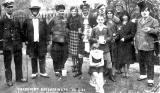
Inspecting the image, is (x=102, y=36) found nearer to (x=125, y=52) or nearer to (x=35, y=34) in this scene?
(x=125, y=52)

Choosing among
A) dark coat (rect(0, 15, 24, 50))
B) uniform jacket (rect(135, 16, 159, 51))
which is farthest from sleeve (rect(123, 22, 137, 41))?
dark coat (rect(0, 15, 24, 50))

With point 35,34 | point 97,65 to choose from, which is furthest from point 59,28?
point 97,65

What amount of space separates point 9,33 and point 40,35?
73 centimetres

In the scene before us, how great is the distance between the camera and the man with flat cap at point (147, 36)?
5.90m

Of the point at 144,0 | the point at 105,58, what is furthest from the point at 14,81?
the point at 144,0

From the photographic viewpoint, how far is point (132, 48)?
6.38 metres

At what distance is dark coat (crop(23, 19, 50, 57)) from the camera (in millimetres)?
6250

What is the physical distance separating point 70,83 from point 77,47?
2.79ft

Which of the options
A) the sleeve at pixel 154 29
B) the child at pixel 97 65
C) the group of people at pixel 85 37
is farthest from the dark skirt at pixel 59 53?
the sleeve at pixel 154 29

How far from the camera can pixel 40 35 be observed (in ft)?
20.7

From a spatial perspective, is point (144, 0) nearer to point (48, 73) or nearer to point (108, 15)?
point (108, 15)

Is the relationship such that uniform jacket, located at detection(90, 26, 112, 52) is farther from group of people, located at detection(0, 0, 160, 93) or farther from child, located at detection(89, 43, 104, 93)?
child, located at detection(89, 43, 104, 93)

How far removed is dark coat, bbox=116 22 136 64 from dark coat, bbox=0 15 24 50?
228 centimetres

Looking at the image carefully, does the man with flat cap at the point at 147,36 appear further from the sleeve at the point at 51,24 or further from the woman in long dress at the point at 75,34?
the sleeve at the point at 51,24
